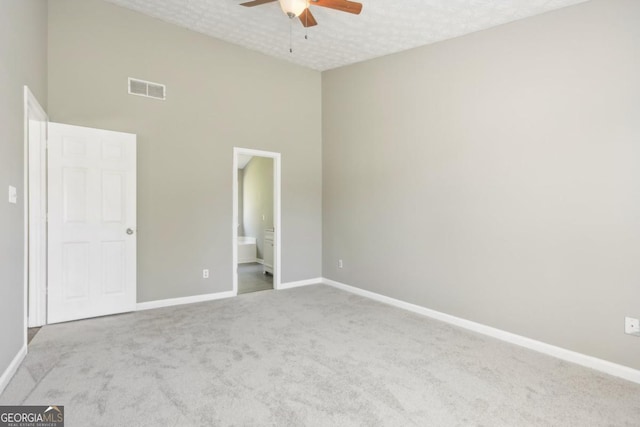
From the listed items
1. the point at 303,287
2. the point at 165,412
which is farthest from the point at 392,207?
the point at 165,412

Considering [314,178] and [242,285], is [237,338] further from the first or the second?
[314,178]

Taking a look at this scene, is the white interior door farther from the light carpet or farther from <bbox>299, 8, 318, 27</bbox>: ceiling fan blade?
<bbox>299, 8, 318, 27</bbox>: ceiling fan blade

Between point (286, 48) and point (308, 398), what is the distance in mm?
4278

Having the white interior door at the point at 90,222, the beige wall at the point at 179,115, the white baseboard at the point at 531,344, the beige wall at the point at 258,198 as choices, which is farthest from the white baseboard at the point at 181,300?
the beige wall at the point at 258,198

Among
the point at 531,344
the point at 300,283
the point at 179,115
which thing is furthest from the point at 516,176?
the point at 179,115

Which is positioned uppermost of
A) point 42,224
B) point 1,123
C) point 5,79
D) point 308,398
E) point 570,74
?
point 570,74

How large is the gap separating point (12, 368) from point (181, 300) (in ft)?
6.07

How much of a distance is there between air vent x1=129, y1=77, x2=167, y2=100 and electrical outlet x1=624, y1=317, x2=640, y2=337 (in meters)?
5.16

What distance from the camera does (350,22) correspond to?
3594 mm

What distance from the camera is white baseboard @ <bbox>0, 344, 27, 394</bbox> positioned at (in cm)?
214

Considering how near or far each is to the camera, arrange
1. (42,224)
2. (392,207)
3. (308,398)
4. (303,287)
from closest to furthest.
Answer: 1. (308,398)
2. (42,224)
3. (392,207)
4. (303,287)

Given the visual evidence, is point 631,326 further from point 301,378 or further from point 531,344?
point 301,378

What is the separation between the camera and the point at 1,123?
2141 mm

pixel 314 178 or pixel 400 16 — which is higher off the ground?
pixel 400 16
